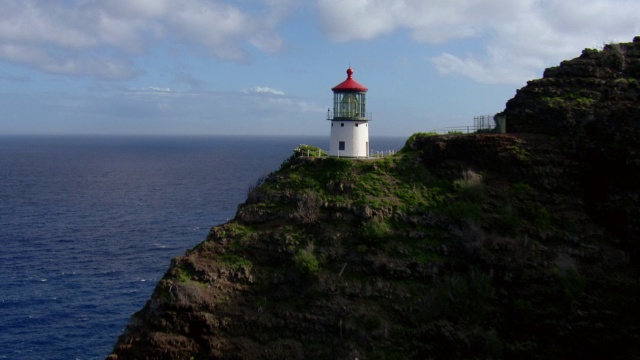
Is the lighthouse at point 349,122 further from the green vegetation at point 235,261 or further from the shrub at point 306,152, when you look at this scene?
the green vegetation at point 235,261

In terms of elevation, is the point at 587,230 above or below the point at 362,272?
above

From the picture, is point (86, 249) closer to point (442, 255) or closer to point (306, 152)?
point (306, 152)

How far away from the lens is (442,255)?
1507 inches

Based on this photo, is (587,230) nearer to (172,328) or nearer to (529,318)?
(529,318)

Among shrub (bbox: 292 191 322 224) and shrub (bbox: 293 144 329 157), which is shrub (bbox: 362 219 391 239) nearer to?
shrub (bbox: 292 191 322 224)

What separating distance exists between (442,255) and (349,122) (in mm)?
16718

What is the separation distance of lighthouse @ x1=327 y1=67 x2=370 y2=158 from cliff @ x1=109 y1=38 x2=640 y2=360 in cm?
526

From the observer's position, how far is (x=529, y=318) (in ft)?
114

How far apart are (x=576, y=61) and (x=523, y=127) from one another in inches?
319

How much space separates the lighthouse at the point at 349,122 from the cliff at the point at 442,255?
5.26 meters

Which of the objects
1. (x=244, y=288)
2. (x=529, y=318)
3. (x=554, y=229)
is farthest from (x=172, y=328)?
(x=554, y=229)

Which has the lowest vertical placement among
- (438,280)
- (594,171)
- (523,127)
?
Answer: (438,280)

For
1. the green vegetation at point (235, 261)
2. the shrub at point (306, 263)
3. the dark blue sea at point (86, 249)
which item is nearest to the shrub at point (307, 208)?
the shrub at point (306, 263)

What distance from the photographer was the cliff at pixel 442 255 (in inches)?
1350
